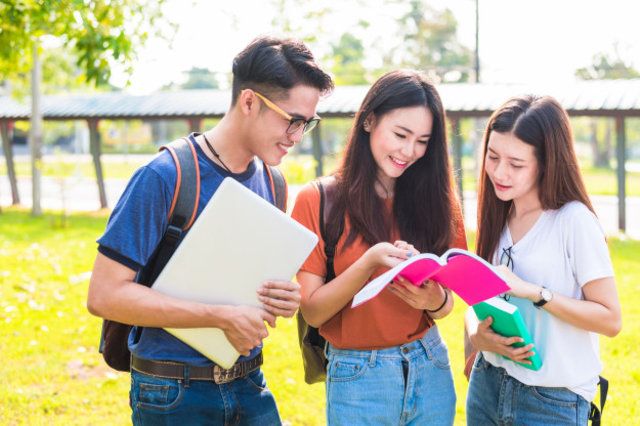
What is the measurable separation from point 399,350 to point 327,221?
0.47 meters

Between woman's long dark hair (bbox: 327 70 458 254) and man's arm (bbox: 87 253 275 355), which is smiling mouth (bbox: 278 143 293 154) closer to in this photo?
woman's long dark hair (bbox: 327 70 458 254)

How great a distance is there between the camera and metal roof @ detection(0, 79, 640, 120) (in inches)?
525

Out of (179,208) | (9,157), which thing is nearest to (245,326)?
(179,208)

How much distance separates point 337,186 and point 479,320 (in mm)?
642

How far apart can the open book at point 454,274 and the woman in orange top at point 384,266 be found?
0.44ft

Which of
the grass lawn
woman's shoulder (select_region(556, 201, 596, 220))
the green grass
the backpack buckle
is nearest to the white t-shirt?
woman's shoulder (select_region(556, 201, 596, 220))

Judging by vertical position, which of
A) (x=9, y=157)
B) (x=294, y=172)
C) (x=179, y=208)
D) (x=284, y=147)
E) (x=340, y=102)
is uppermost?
(x=284, y=147)

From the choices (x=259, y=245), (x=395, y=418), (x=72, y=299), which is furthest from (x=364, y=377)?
(x=72, y=299)

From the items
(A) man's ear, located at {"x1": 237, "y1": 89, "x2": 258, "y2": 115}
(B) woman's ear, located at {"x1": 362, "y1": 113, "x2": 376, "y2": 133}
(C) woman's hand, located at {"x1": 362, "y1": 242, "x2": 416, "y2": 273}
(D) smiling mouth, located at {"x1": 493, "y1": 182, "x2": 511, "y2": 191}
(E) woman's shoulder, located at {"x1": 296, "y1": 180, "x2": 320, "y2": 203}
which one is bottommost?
(C) woman's hand, located at {"x1": 362, "y1": 242, "x2": 416, "y2": 273}

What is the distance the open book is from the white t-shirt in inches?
12.7

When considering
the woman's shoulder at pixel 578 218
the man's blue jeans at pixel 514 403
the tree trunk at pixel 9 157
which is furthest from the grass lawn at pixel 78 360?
the tree trunk at pixel 9 157

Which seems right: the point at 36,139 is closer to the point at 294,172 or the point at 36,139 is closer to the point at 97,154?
the point at 97,154

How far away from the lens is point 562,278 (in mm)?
2438

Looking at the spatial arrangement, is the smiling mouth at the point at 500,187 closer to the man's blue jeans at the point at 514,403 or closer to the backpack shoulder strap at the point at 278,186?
the man's blue jeans at the point at 514,403
